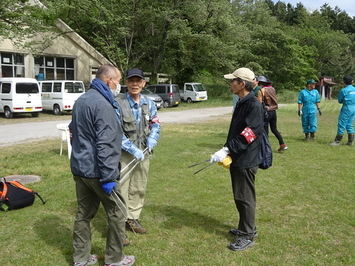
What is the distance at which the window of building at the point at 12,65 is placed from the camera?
22438 millimetres

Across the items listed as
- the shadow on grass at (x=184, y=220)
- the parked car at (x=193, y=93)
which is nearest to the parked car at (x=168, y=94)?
the parked car at (x=193, y=93)

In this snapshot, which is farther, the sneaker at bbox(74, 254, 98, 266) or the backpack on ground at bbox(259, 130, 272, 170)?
the backpack on ground at bbox(259, 130, 272, 170)

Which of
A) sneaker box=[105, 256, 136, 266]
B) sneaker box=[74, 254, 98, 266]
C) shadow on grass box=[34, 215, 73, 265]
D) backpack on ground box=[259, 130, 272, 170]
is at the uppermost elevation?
backpack on ground box=[259, 130, 272, 170]

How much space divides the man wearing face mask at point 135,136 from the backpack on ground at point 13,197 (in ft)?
5.28

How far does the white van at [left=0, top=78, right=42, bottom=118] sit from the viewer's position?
57.2ft

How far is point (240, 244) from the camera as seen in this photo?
3670 mm

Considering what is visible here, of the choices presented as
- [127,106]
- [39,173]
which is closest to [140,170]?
[127,106]

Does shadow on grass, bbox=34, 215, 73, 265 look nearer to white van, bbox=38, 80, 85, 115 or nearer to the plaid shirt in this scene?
the plaid shirt

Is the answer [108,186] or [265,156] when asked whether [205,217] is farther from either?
[108,186]

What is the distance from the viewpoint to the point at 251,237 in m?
3.75

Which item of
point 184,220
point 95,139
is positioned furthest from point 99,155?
point 184,220

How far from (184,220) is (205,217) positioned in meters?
0.29

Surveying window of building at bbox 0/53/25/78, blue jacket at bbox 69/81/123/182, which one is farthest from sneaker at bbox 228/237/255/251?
window of building at bbox 0/53/25/78

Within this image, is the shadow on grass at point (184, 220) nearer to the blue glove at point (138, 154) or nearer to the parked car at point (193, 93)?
the blue glove at point (138, 154)
